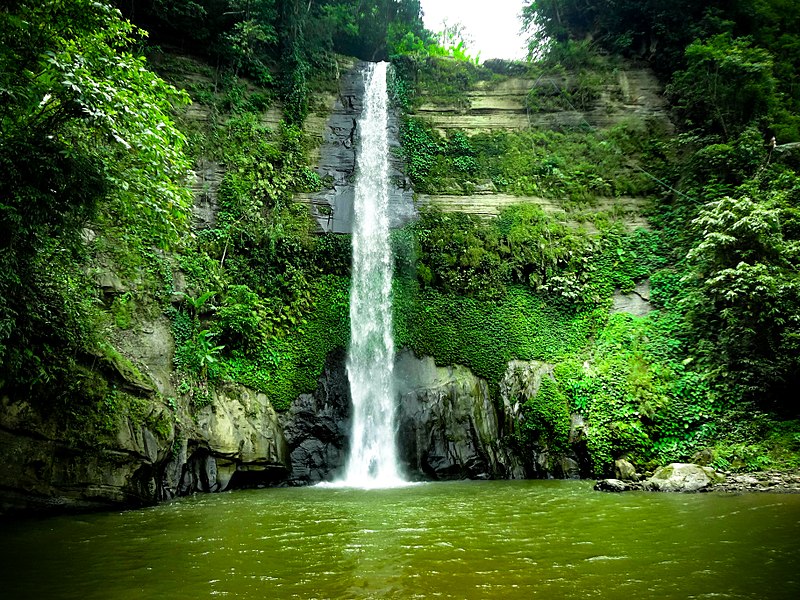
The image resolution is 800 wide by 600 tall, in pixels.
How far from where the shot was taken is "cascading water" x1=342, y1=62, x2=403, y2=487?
40.4 feet

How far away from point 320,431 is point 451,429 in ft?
11.3

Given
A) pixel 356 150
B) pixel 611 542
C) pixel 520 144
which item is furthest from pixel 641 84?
pixel 611 542

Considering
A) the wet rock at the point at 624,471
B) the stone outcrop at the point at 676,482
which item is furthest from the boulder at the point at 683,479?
the wet rock at the point at 624,471

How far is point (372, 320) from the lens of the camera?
14.4 m

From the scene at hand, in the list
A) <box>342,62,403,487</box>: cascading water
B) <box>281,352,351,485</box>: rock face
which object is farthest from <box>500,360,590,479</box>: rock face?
<box>281,352,351,485</box>: rock face

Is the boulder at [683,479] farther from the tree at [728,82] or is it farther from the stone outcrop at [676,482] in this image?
the tree at [728,82]

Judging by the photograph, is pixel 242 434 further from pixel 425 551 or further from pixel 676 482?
pixel 676 482

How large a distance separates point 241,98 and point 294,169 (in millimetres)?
3595

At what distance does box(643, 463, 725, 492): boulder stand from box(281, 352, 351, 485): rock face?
719cm

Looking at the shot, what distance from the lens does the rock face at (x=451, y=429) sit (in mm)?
11953

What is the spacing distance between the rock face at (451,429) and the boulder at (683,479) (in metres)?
3.44

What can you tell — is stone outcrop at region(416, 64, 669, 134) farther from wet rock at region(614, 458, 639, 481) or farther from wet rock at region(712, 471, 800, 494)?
wet rock at region(712, 471, 800, 494)

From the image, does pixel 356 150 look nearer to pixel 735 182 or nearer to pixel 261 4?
pixel 261 4

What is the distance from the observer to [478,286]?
14781 mm
